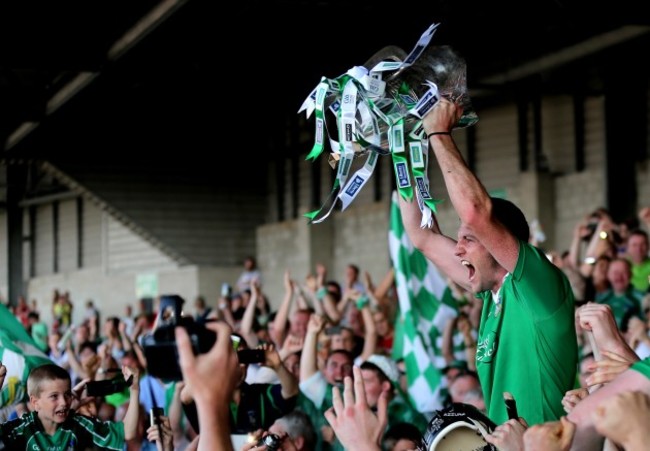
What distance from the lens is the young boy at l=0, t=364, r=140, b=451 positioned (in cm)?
627

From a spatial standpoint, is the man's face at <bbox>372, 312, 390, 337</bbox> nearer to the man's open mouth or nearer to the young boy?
the young boy

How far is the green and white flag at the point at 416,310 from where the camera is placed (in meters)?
10.3

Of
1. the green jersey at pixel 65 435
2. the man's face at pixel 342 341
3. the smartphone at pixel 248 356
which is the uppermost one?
the smartphone at pixel 248 356

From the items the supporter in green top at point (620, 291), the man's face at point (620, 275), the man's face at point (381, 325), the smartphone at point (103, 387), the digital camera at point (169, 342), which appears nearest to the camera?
the digital camera at point (169, 342)

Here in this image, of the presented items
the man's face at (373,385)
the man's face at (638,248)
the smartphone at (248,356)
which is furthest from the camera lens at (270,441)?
the man's face at (638,248)

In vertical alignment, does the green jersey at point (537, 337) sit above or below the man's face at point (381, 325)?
above

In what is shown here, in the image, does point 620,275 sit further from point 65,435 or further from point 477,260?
point 477,260

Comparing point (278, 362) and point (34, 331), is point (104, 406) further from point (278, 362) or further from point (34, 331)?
point (34, 331)

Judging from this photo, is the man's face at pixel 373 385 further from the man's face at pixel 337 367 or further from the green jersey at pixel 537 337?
the green jersey at pixel 537 337

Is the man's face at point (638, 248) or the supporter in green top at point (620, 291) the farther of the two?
the man's face at point (638, 248)

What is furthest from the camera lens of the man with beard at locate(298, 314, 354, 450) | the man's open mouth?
the man with beard at locate(298, 314, 354, 450)

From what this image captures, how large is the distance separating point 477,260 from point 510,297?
0.18 meters

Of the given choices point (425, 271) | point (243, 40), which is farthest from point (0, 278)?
point (425, 271)

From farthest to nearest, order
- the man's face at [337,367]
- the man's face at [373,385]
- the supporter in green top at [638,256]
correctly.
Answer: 1. the supporter in green top at [638,256]
2. the man's face at [337,367]
3. the man's face at [373,385]
